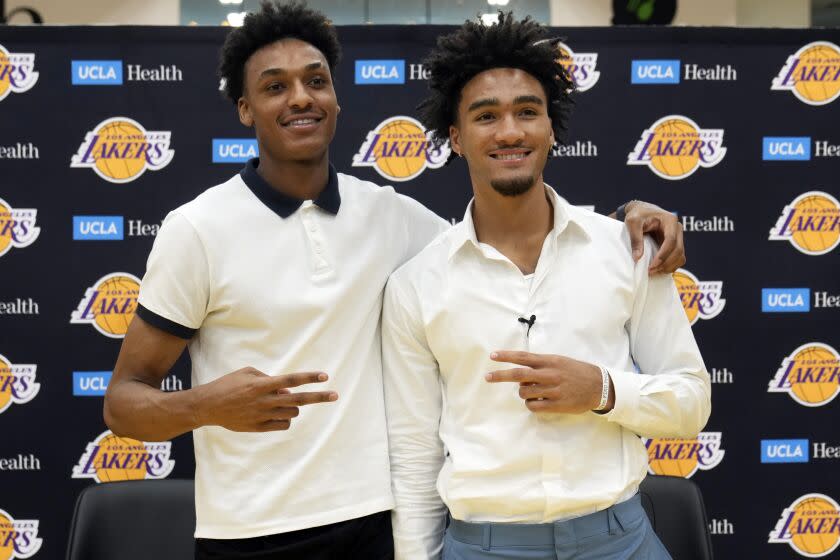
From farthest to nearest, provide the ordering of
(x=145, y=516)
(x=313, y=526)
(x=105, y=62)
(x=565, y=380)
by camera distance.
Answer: (x=105, y=62), (x=145, y=516), (x=313, y=526), (x=565, y=380)

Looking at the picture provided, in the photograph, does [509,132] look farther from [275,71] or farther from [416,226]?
[275,71]

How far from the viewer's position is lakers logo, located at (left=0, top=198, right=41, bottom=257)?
2662 millimetres

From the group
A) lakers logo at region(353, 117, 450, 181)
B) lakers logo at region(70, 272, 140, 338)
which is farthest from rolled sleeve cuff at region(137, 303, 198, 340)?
lakers logo at region(353, 117, 450, 181)

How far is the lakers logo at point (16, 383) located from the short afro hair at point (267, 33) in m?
1.35

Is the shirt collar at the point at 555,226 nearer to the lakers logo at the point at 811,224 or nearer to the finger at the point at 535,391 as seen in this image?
the finger at the point at 535,391

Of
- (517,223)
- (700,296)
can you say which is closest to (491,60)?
(517,223)

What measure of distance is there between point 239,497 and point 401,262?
2.03ft


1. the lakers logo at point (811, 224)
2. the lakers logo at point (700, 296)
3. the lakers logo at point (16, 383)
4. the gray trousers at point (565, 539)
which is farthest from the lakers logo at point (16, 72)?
the lakers logo at point (811, 224)

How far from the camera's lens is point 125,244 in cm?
269

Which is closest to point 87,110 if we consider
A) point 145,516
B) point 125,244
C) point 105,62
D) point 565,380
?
point 105,62

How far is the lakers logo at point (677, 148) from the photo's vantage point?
274 centimetres

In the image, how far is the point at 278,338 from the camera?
Result: 66.6 inches

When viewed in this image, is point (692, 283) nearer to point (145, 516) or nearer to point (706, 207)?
point (706, 207)

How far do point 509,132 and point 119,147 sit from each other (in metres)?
1.54
